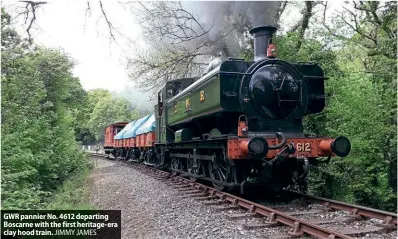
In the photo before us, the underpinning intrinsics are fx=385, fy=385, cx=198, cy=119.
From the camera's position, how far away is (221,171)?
7.59 m

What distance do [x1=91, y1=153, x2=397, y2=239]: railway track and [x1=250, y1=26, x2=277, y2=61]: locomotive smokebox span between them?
2628 mm

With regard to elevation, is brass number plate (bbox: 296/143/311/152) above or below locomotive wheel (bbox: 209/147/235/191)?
Answer: above

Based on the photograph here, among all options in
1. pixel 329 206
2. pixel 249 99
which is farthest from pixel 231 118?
pixel 329 206

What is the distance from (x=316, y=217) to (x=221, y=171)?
2385mm

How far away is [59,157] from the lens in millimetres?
12008

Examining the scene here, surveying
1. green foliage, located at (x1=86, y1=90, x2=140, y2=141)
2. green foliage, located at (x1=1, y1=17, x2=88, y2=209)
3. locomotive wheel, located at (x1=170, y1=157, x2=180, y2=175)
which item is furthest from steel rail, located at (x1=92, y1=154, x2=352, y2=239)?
green foliage, located at (x1=86, y1=90, x2=140, y2=141)

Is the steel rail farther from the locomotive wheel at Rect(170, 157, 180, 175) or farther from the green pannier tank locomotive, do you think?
the locomotive wheel at Rect(170, 157, 180, 175)

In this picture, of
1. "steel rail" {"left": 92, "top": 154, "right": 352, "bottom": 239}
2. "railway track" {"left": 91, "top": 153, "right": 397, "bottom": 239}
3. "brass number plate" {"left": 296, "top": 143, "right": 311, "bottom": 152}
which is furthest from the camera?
"brass number plate" {"left": 296, "top": 143, "right": 311, "bottom": 152}

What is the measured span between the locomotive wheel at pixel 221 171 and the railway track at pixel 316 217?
33cm

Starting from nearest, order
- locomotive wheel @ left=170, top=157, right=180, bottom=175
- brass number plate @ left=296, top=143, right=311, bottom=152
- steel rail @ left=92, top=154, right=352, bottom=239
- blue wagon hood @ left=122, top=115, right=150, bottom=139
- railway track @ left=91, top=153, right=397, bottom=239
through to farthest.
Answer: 1. steel rail @ left=92, top=154, right=352, bottom=239
2. railway track @ left=91, top=153, right=397, bottom=239
3. brass number plate @ left=296, top=143, right=311, bottom=152
4. locomotive wheel @ left=170, top=157, right=180, bottom=175
5. blue wagon hood @ left=122, top=115, right=150, bottom=139

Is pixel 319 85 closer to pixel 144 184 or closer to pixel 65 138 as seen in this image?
pixel 144 184

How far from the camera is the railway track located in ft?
14.9

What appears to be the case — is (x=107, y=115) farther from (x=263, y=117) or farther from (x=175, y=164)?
(x=263, y=117)

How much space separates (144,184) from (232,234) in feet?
18.3
